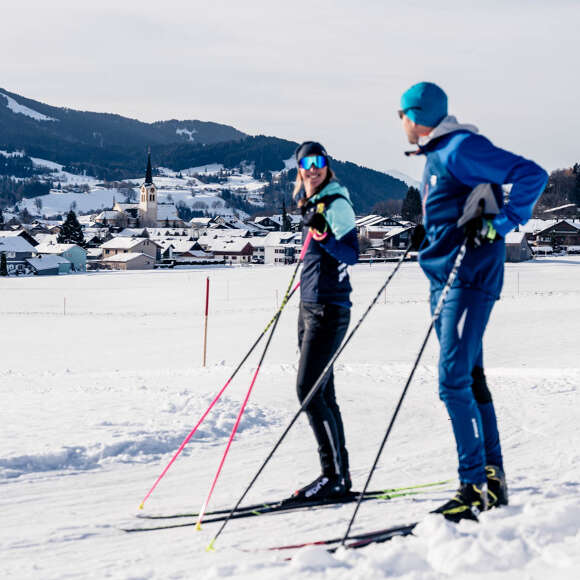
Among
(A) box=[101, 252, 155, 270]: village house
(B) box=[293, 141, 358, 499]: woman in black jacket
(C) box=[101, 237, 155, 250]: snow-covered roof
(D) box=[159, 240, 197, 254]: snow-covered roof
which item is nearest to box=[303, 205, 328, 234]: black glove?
(B) box=[293, 141, 358, 499]: woman in black jacket

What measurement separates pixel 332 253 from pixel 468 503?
1.61 metres

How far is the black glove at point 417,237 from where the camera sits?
3.81 meters

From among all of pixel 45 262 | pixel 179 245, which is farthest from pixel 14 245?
pixel 179 245

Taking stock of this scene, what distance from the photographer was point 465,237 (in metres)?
3.38

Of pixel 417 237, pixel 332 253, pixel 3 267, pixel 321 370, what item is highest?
pixel 417 237

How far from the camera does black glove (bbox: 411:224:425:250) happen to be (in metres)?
3.81

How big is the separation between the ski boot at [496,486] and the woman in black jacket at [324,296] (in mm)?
1003

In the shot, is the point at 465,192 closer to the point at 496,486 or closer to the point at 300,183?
the point at 300,183

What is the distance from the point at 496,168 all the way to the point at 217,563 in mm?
2339

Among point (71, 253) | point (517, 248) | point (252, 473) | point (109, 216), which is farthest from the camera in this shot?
point (109, 216)

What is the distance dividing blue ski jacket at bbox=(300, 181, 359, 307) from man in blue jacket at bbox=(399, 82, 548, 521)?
0.61 m

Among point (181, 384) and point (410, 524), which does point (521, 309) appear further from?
point (410, 524)

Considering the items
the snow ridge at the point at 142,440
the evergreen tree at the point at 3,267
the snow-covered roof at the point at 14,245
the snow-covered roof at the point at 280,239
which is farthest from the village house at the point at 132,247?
the snow ridge at the point at 142,440

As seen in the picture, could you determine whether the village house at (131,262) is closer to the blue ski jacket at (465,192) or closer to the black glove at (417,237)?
the black glove at (417,237)
